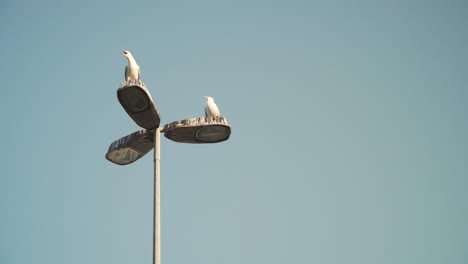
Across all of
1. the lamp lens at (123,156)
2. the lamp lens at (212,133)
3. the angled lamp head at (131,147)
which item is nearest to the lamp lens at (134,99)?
the angled lamp head at (131,147)

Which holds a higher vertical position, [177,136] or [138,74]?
[138,74]

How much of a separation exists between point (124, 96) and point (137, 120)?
1.94 feet

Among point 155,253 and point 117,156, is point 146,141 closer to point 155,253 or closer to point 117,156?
point 117,156

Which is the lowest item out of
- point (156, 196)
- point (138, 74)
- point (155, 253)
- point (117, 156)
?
point (155, 253)

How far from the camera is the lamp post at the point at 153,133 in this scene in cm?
1129

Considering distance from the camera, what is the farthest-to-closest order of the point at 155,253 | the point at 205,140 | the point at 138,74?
1. the point at 205,140
2. the point at 138,74
3. the point at 155,253

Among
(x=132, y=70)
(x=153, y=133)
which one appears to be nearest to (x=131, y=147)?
(x=153, y=133)

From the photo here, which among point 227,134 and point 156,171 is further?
point 227,134

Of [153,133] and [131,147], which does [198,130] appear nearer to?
[153,133]

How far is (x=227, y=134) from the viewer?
12562 mm

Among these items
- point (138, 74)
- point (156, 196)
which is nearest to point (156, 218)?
point (156, 196)

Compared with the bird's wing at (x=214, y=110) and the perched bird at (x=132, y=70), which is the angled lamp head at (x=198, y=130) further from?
the perched bird at (x=132, y=70)

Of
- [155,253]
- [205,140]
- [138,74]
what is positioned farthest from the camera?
[205,140]

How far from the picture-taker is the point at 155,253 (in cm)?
1101
